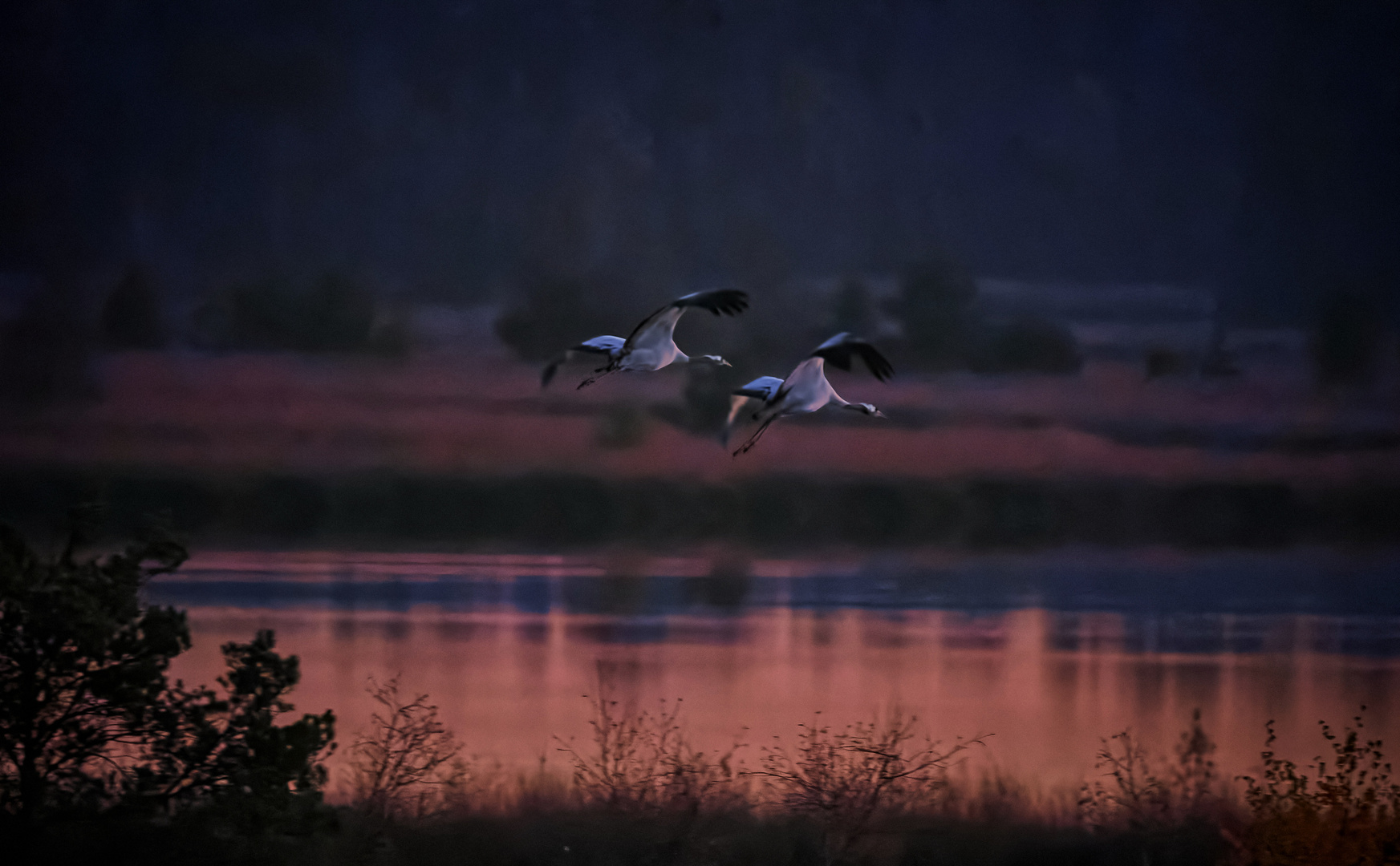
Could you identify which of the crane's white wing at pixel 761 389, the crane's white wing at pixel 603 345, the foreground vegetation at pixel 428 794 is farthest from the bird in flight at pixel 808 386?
the foreground vegetation at pixel 428 794

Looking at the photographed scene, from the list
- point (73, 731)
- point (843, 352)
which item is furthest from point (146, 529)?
point (843, 352)

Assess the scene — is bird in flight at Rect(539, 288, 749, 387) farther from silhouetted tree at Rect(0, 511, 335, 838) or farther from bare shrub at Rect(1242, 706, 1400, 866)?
bare shrub at Rect(1242, 706, 1400, 866)

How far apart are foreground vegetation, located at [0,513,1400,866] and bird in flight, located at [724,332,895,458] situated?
5425 mm

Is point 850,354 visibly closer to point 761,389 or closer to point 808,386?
point 808,386

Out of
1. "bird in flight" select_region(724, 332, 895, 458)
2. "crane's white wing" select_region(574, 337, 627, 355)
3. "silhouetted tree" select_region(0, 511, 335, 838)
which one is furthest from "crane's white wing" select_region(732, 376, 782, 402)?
"silhouetted tree" select_region(0, 511, 335, 838)

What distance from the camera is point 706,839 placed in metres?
17.6

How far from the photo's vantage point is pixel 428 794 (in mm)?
17094

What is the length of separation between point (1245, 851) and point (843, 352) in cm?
968

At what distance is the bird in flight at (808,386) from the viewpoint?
35.9 ft

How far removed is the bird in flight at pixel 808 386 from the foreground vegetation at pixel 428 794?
17.8ft

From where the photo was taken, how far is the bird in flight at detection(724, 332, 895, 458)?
35.9 ft

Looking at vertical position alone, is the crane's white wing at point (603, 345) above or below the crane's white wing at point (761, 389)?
above

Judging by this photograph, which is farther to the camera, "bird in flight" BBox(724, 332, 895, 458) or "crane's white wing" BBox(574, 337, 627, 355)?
"crane's white wing" BBox(574, 337, 627, 355)

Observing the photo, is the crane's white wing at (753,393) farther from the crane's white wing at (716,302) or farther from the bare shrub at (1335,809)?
the bare shrub at (1335,809)
